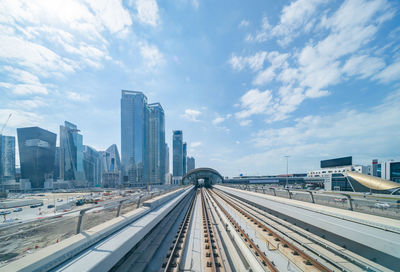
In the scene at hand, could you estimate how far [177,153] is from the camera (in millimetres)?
163125

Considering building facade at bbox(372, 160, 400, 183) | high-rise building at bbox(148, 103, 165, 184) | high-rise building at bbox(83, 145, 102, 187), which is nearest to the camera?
building facade at bbox(372, 160, 400, 183)

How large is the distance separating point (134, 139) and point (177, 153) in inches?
2466

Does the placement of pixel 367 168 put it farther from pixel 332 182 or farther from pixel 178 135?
pixel 178 135

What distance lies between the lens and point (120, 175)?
344ft

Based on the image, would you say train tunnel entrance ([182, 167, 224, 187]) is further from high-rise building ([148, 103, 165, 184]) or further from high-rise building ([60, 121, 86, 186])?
high-rise building ([60, 121, 86, 186])

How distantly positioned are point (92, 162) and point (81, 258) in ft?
655

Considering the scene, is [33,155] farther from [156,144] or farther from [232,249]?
[232,249]

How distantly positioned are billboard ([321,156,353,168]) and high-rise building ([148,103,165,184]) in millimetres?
114317

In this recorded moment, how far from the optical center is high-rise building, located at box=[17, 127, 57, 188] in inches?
3720

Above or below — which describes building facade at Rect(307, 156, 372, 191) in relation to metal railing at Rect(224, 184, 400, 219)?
below

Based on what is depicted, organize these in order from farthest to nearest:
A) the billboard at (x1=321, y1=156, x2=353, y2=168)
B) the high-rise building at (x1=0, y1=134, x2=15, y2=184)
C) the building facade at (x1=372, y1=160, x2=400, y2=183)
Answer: the high-rise building at (x1=0, y1=134, x2=15, y2=184)
the billboard at (x1=321, y1=156, x2=353, y2=168)
the building facade at (x1=372, y1=160, x2=400, y2=183)

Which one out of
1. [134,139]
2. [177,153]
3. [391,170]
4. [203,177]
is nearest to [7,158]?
[134,139]

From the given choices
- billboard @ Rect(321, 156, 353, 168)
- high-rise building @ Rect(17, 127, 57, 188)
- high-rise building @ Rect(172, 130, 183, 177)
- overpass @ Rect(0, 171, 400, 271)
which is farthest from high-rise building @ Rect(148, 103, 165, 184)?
overpass @ Rect(0, 171, 400, 271)

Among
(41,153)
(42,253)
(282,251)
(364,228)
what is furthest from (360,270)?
(41,153)
